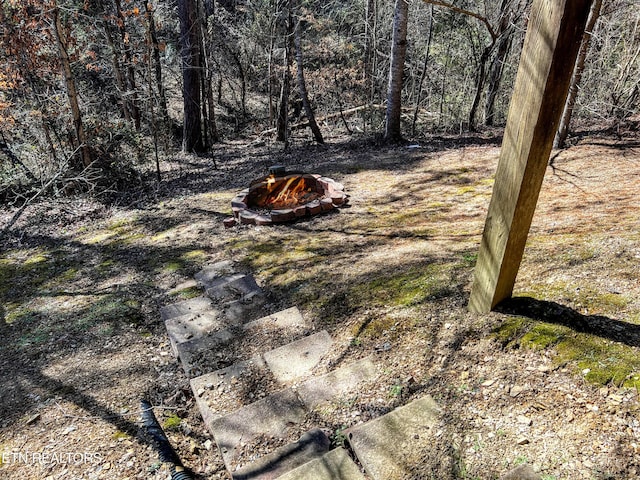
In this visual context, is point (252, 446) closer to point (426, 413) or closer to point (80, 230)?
point (426, 413)

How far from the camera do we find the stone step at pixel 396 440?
5.45 ft

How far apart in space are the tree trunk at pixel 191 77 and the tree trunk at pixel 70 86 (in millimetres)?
3022

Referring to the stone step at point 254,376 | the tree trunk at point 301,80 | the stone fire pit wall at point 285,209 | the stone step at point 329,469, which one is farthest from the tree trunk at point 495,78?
the stone step at point 329,469

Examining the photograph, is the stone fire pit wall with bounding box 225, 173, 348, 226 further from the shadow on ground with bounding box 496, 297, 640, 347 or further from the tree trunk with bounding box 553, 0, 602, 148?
the tree trunk with bounding box 553, 0, 602, 148

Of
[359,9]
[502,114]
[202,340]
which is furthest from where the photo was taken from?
[359,9]

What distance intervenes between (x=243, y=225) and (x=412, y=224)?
89.1 inches

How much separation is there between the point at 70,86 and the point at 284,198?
13.8 ft

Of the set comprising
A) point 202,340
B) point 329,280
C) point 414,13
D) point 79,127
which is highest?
point 414,13

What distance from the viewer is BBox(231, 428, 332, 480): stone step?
5.91ft

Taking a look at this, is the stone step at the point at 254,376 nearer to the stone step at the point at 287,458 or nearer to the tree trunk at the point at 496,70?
the stone step at the point at 287,458

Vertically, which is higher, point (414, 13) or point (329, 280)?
point (414, 13)

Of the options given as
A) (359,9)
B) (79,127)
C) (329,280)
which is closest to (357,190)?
(329,280)

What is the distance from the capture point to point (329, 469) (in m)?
1.72

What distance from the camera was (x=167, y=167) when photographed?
9117mm
